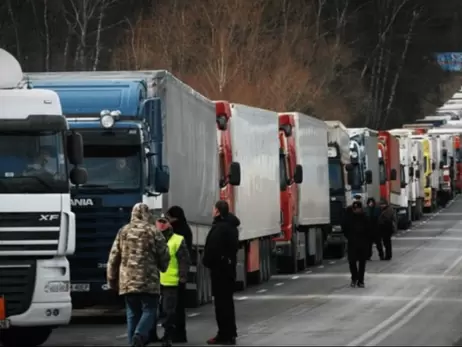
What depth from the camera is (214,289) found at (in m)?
21.9

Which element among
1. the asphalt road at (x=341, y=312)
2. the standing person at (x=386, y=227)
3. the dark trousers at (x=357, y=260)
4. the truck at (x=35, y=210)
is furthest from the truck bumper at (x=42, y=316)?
the standing person at (x=386, y=227)

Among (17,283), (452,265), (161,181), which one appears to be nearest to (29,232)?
(17,283)

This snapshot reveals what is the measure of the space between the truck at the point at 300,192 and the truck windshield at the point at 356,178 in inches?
269

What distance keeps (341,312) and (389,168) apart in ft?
106

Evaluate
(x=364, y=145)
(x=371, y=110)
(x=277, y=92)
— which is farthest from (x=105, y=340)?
(x=371, y=110)

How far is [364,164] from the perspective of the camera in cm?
5197

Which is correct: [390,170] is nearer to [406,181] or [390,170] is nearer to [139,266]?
[406,181]

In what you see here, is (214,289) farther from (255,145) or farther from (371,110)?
(371,110)

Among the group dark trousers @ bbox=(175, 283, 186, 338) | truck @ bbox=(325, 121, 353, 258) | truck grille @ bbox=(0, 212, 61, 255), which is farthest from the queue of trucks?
truck @ bbox=(325, 121, 353, 258)

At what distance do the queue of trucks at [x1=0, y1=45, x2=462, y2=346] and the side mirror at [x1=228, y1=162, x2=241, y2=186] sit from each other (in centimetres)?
2

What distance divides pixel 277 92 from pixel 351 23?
32.4 metres

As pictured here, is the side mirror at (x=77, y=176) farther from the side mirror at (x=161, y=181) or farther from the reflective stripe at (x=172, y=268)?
the side mirror at (x=161, y=181)

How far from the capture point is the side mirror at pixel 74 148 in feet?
68.4

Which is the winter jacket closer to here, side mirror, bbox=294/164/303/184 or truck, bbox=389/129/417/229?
side mirror, bbox=294/164/303/184
